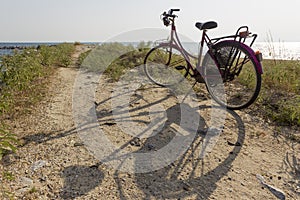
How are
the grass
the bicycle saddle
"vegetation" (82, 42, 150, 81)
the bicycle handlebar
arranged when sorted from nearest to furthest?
the grass
the bicycle saddle
the bicycle handlebar
"vegetation" (82, 42, 150, 81)

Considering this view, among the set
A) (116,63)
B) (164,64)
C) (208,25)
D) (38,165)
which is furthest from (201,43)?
(116,63)

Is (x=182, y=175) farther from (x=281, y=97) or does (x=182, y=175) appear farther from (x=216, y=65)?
(x=281, y=97)

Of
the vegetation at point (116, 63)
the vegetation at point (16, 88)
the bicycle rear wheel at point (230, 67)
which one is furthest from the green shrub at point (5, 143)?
the vegetation at point (116, 63)

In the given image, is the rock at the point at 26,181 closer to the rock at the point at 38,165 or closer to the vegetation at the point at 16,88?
the rock at the point at 38,165

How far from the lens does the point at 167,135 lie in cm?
266

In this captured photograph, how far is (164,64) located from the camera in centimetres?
493

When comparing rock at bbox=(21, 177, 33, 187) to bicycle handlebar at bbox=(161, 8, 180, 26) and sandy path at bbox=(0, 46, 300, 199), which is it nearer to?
sandy path at bbox=(0, 46, 300, 199)

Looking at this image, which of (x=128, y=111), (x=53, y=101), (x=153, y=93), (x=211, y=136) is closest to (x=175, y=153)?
(x=211, y=136)

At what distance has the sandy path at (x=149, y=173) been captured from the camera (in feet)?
5.78

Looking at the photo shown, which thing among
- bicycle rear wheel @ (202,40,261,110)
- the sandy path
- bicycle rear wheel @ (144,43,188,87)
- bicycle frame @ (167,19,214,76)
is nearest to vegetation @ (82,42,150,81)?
bicycle rear wheel @ (144,43,188,87)

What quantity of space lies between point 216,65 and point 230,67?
19cm

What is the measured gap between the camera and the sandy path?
1.76m

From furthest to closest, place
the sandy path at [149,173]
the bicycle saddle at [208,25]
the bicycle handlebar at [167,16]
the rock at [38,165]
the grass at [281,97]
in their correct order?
the bicycle handlebar at [167,16]
the bicycle saddle at [208,25]
the grass at [281,97]
the rock at [38,165]
the sandy path at [149,173]

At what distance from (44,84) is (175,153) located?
333 cm
